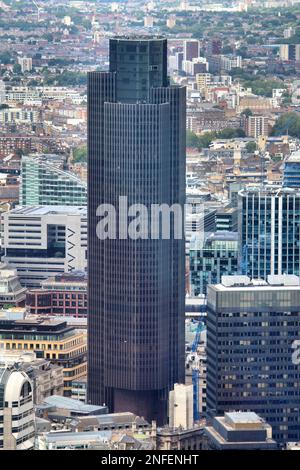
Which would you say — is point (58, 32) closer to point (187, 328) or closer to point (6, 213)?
point (6, 213)

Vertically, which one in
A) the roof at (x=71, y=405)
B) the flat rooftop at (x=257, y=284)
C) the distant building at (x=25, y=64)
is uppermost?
the flat rooftop at (x=257, y=284)

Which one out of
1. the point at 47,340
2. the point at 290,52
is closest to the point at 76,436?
the point at 47,340

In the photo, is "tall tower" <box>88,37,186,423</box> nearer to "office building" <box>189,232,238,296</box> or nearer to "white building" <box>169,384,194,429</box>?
"white building" <box>169,384,194,429</box>

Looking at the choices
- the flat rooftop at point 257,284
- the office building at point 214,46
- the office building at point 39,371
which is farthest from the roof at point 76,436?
the office building at point 214,46

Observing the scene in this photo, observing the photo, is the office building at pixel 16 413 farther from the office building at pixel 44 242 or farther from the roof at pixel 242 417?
the office building at pixel 44 242

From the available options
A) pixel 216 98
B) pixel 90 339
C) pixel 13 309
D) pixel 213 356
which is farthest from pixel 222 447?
pixel 216 98

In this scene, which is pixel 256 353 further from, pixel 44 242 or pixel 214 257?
pixel 44 242

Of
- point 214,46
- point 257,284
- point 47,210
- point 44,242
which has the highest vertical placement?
point 257,284

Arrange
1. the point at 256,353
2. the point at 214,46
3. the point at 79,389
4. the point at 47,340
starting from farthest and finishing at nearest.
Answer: the point at 214,46
the point at 47,340
the point at 79,389
the point at 256,353
